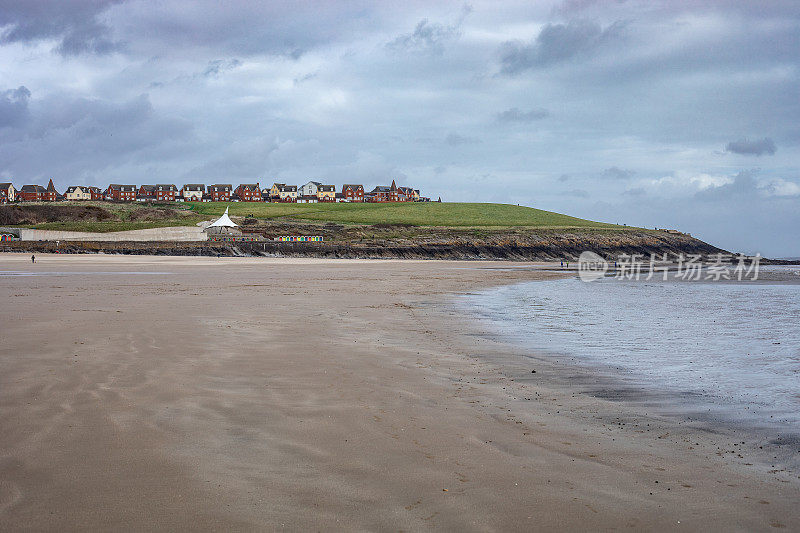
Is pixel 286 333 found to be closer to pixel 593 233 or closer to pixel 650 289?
pixel 650 289

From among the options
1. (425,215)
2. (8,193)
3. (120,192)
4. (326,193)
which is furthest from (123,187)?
(425,215)

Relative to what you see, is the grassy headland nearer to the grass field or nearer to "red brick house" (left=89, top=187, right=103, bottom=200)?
the grass field

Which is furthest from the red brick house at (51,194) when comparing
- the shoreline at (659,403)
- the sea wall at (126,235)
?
the shoreline at (659,403)

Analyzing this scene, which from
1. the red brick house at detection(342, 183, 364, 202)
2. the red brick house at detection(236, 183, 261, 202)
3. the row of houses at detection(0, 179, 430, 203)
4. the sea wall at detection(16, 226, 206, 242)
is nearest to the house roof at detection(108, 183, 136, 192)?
the row of houses at detection(0, 179, 430, 203)

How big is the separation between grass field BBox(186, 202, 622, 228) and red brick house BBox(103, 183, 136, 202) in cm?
4835

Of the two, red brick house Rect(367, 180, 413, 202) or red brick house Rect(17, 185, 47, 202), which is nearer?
red brick house Rect(17, 185, 47, 202)

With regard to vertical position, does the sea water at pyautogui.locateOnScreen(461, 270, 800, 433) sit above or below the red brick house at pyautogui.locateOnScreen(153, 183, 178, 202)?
below

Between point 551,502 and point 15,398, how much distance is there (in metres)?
6.18

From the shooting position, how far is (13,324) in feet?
42.7

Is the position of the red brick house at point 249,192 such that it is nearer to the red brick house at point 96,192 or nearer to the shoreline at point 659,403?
the red brick house at point 96,192

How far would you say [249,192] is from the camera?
177375 mm

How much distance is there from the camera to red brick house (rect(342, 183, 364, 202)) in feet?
584

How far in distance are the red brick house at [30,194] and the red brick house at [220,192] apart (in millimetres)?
43252

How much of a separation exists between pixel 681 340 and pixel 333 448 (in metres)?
10.5
